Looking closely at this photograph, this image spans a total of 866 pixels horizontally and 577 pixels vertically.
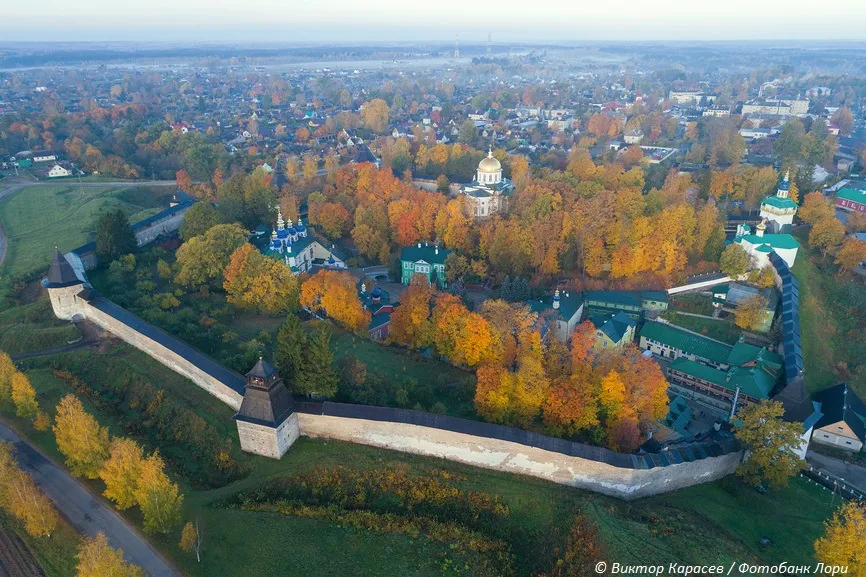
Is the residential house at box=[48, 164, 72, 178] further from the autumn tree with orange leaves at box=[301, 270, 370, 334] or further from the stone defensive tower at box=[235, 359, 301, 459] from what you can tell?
the stone defensive tower at box=[235, 359, 301, 459]

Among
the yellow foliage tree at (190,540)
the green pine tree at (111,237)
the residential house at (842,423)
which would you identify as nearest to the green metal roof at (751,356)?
the residential house at (842,423)

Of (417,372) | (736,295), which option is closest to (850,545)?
(417,372)

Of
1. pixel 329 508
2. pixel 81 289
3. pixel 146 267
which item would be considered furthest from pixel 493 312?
pixel 146 267

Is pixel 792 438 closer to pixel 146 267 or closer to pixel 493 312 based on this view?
pixel 493 312

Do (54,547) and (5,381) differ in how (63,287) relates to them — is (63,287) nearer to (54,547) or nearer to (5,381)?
(5,381)

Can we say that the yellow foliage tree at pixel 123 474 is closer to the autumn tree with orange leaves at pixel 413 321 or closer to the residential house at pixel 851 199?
the autumn tree with orange leaves at pixel 413 321

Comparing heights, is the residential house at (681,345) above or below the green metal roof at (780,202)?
below

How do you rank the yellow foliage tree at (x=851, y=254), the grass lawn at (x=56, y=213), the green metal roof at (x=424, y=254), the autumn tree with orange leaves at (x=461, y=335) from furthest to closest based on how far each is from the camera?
the grass lawn at (x=56, y=213)
the green metal roof at (x=424, y=254)
the yellow foliage tree at (x=851, y=254)
the autumn tree with orange leaves at (x=461, y=335)
